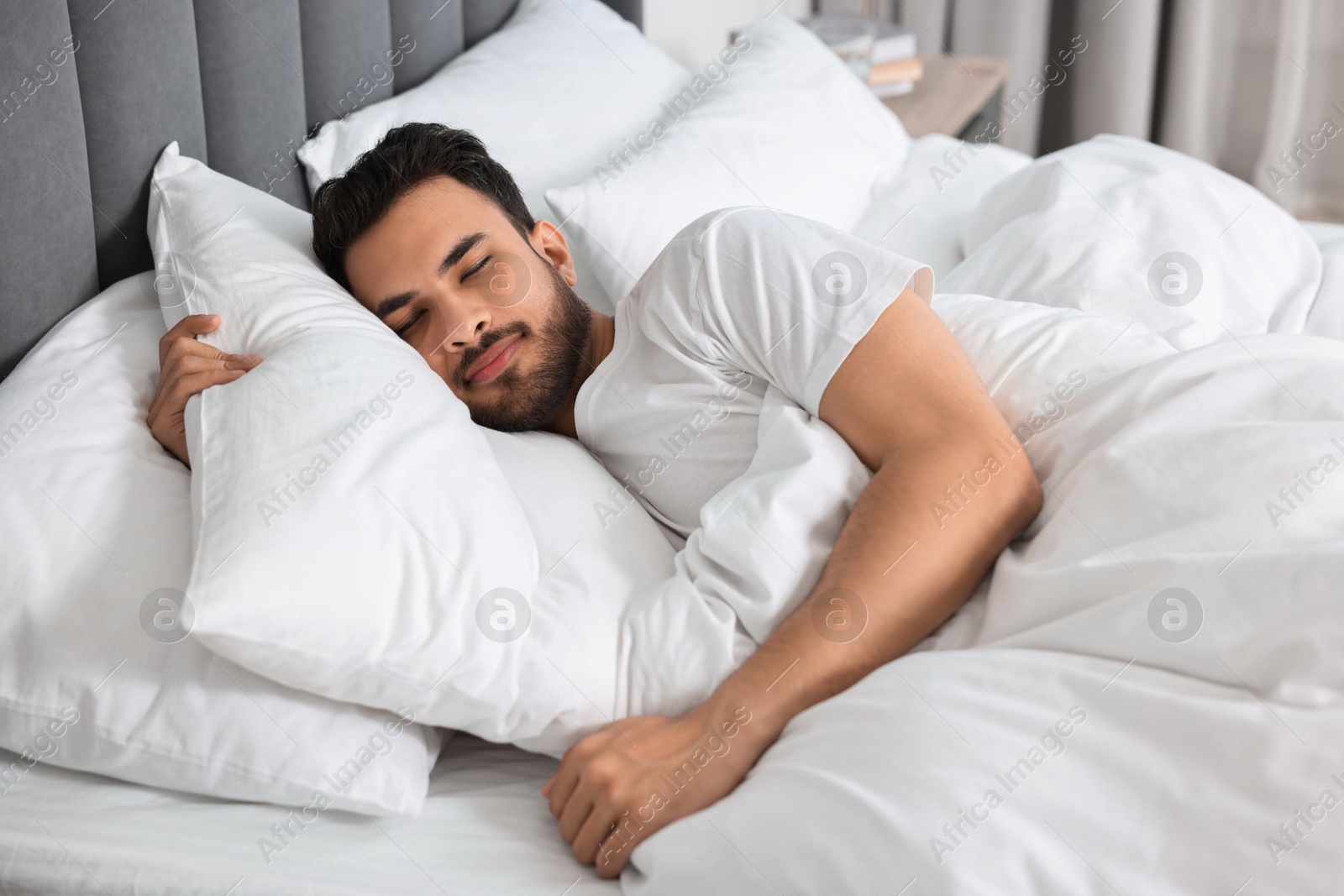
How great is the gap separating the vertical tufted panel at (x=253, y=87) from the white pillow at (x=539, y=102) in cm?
5

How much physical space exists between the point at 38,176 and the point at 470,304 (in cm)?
42

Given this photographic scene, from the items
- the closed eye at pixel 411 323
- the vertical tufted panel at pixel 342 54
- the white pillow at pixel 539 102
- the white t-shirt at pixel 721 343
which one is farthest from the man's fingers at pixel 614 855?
the vertical tufted panel at pixel 342 54

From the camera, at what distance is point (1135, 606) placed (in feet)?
2.43

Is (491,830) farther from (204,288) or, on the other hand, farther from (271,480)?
(204,288)

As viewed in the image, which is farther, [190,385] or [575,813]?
[190,385]

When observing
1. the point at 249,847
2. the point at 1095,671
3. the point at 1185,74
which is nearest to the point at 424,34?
the point at 249,847

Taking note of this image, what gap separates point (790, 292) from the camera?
1012 mm

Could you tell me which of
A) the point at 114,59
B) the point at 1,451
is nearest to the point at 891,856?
the point at 1,451

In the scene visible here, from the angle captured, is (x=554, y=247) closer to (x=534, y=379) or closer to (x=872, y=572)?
(x=534, y=379)

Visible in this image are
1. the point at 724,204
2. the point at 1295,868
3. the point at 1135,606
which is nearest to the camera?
the point at 1295,868

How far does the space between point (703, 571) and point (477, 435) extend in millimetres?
245

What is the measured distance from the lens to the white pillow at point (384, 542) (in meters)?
0.74

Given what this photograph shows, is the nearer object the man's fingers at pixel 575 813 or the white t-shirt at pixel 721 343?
the man's fingers at pixel 575 813

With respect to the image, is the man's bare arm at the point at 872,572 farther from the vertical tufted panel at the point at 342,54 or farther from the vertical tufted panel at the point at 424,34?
the vertical tufted panel at the point at 424,34
